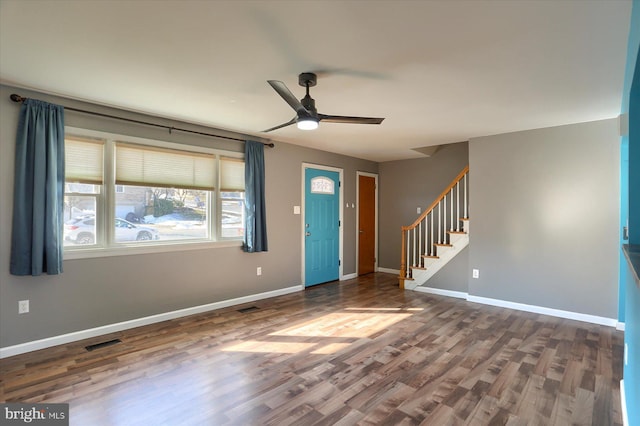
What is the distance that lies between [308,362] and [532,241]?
3452 mm

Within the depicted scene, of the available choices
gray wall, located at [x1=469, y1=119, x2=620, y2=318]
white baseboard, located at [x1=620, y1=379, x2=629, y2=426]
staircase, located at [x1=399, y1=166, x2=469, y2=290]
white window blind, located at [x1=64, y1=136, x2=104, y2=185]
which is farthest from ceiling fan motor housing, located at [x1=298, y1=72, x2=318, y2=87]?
staircase, located at [x1=399, y1=166, x2=469, y2=290]

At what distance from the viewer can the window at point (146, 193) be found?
335 cm

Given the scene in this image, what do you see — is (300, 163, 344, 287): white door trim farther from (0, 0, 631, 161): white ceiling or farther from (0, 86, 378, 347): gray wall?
(0, 0, 631, 161): white ceiling

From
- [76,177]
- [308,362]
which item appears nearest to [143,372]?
[308,362]

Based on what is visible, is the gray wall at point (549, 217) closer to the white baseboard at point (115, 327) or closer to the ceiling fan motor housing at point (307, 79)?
the ceiling fan motor housing at point (307, 79)

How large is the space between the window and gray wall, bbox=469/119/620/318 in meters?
3.64

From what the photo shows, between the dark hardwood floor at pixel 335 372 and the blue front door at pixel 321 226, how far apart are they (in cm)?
178

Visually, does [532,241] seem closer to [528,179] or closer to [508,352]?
[528,179]

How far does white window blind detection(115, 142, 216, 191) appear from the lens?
361cm

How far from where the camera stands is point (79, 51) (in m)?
2.30

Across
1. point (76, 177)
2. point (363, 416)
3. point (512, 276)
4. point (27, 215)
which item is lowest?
point (363, 416)

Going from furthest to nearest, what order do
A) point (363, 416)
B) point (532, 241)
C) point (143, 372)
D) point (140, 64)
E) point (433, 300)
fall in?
1. point (433, 300)
2. point (532, 241)
3. point (143, 372)
4. point (140, 64)
5. point (363, 416)

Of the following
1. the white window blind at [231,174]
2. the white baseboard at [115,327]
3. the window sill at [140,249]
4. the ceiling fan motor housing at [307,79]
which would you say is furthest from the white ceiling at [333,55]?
the white baseboard at [115,327]

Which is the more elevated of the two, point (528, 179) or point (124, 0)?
point (124, 0)
